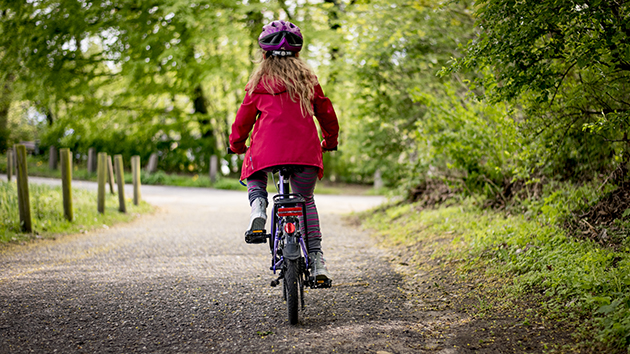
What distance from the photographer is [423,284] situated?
4953mm

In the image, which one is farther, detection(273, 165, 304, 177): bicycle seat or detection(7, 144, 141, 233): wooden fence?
detection(7, 144, 141, 233): wooden fence

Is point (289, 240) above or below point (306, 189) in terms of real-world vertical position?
below

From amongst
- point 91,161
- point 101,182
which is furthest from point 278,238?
point 91,161

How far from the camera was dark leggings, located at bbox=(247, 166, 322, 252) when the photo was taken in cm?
386

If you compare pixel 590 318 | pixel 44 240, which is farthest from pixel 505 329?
pixel 44 240

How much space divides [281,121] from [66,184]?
588 centimetres

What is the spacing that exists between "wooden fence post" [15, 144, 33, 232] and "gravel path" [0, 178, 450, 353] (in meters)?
0.51

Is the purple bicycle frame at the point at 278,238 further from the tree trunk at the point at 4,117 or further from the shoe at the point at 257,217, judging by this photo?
the tree trunk at the point at 4,117

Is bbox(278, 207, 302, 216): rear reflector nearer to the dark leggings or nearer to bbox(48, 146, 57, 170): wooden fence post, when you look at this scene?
the dark leggings

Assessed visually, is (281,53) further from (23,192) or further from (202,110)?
(202,110)

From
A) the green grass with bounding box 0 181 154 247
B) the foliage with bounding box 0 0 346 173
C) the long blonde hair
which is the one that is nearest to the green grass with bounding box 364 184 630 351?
the long blonde hair

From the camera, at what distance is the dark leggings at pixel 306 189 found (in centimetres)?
386

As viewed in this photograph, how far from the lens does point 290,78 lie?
12.2 ft

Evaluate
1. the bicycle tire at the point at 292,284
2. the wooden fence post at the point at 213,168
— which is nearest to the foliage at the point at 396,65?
the bicycle tire at the point at 292,284
